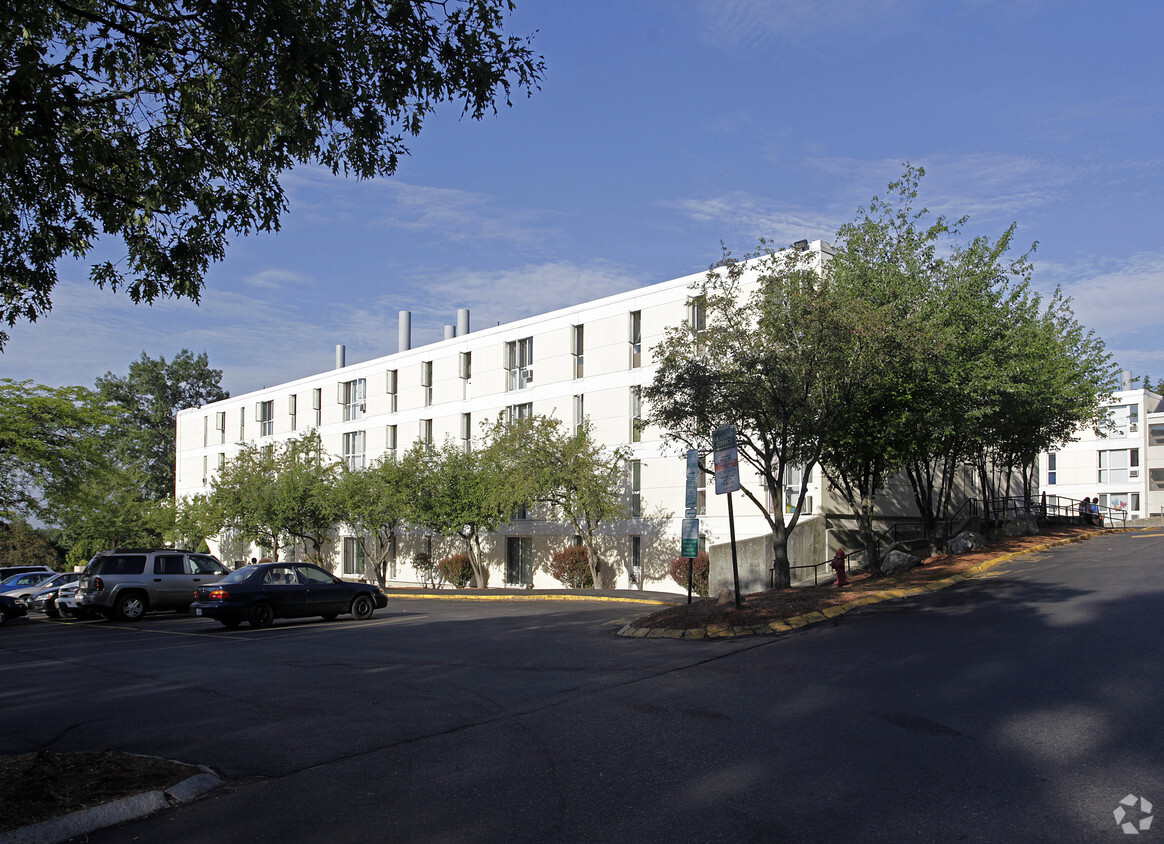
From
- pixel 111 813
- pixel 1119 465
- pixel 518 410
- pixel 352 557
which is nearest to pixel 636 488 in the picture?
pixel 518 410

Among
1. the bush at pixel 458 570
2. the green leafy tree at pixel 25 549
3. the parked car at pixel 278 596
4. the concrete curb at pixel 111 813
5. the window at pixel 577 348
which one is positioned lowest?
the green leafy tree at pixel 25 549

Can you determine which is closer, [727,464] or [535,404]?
[727,464]

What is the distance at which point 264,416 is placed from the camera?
5931 cm

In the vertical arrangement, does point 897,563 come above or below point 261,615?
above

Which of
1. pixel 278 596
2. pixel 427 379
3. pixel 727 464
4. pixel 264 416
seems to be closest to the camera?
pixel 727 464

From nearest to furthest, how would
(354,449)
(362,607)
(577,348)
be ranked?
(362,607), (577,348), (354,449)

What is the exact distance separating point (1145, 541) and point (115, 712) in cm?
3084

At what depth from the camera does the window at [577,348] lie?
39.2 meters

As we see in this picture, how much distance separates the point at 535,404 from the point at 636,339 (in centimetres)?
618

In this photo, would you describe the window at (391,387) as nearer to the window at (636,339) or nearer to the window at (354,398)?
the window at (354,398)

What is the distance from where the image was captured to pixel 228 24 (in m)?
7.10

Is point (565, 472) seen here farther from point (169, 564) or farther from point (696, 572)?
point (169, 564)

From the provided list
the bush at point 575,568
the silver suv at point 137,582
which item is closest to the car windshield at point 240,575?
the silver suv at point 137,582

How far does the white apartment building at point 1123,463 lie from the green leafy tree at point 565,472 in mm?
44147
